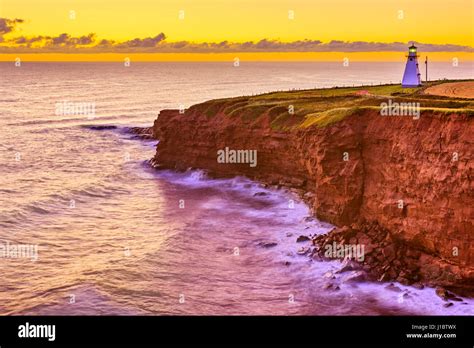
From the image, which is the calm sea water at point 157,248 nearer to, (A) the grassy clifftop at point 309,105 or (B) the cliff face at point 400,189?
(B) the cliff face at point 400,189

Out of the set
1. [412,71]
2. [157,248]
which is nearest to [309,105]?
[412,71]

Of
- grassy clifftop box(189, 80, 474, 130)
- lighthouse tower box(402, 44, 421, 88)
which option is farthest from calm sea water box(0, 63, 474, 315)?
lighthouse tower box(402, 44, 421, 88)

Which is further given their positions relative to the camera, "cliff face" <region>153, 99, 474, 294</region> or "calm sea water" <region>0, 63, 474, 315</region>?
"cliff face" <region>153, 99, 474, 294</region>

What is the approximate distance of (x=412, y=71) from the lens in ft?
222

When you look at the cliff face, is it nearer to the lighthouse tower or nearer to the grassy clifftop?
the grassy clifftop

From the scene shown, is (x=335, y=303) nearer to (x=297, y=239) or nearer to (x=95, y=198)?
(x=297, y=239)

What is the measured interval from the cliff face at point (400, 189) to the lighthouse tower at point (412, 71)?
24237 millimetres

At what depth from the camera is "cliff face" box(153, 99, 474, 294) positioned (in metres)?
31.2

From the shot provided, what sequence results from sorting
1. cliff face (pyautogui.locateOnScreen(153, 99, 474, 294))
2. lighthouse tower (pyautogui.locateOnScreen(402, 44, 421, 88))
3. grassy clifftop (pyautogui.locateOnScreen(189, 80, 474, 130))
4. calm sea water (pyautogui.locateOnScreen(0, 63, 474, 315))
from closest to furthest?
calm sea water (pyautogui.locateOnScreen(0, 63, 474, 315))
cliff face (pyautogui.locateOnScreen(153, 99, 474, 294))
grassy clifftop (pyautogui.locateOnScreen(189, 80, 474, 130))
lighthouse tower (pyautogui.locateOnScreen(402, 44, 421, 88))

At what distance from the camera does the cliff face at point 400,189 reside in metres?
31.2

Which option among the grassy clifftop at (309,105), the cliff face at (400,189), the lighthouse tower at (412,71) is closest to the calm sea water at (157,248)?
the cliff face at (400,189)

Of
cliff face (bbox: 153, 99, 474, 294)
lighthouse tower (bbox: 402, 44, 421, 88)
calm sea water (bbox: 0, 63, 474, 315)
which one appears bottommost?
calm sea water (bbox: 0, 63, 474, 315)

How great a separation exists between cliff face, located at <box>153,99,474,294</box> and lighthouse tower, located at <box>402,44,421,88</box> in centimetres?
2424
